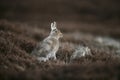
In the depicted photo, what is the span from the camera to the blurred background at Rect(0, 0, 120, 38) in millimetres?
44000

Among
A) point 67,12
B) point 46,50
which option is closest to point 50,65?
point 46,50

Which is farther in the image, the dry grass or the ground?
the ground

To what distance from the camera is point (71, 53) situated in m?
16.7

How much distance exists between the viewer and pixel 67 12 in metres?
48.6

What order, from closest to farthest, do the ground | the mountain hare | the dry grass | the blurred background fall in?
the dry grass < the ground < the mountain hare < the blurred background

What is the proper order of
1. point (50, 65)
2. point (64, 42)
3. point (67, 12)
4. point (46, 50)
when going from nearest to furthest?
1. point (50, 65)
2. point (46, 50)
3. point (64, 42)
4. point (67, 12)

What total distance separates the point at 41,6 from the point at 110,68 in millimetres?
39412

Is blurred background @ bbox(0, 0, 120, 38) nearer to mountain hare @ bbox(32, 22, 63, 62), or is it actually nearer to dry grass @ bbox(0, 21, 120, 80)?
dry grass @ bbox(0, 21, 120, 80)

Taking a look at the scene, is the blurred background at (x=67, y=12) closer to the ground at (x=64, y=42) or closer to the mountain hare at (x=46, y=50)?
the ground at (x=64, y=42)

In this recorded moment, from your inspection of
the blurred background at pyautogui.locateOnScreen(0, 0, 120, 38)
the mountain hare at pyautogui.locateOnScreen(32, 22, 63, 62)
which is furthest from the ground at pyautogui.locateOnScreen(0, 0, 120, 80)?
the mountain hare at pyautogui.locateOnScreen(32, 22, 63, 62)

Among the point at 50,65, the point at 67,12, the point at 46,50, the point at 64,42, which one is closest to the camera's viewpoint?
the point at 50,65

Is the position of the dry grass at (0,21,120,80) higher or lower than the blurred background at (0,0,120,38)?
lower

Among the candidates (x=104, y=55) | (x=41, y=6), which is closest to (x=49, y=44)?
(x=104, y=55)

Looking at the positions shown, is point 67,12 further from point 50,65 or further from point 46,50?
point 50,65
